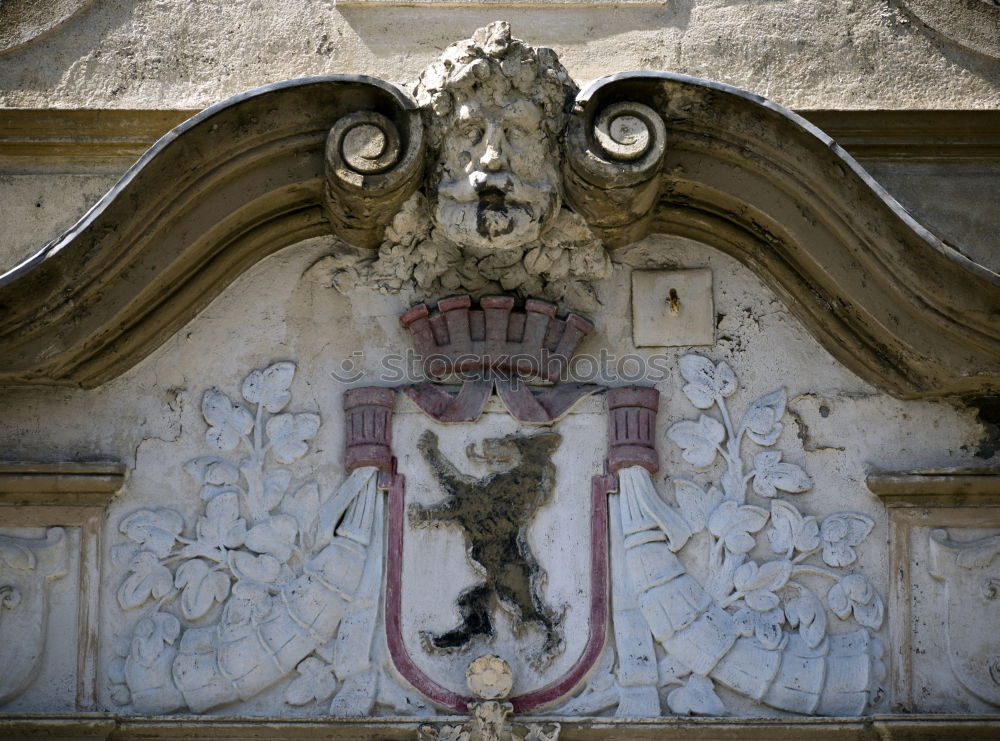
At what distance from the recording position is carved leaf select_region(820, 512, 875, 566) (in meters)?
5.44

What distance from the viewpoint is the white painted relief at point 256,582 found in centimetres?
534

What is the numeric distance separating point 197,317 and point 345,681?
1.12 metres

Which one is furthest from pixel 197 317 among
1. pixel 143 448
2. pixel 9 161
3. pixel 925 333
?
pixel 925 333

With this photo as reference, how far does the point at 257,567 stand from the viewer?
214 inches

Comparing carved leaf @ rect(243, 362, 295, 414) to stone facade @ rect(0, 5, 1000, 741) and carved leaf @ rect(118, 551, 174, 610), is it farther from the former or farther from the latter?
carved leaf @ rect(118, 551, 174, 610)

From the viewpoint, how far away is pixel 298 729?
5.29 meters

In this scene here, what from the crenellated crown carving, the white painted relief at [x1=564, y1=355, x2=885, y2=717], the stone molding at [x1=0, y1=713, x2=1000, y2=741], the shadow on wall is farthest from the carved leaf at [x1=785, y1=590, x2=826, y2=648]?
the shadow on wall

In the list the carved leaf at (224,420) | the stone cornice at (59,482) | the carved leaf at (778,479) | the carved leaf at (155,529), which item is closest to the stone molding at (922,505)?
the carved leaf at (778,479)

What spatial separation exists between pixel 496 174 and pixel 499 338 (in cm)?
47

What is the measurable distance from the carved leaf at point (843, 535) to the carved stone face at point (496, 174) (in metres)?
1.12

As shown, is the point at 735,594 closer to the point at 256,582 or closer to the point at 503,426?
the point at 503,426

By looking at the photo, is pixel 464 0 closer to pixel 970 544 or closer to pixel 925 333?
pixel 925 333

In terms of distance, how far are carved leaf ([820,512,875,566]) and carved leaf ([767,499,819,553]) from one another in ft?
0.10

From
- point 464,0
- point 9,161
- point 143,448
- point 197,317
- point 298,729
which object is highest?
point 464,0
